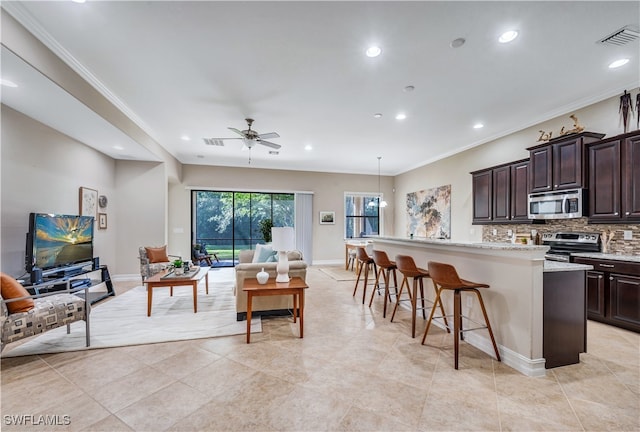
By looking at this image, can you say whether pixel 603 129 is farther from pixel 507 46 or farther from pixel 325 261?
pixel 325 261

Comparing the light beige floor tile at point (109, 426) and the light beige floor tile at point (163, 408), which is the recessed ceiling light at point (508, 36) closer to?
the light beige floor tile at point (163, 408)

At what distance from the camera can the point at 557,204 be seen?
159 inches

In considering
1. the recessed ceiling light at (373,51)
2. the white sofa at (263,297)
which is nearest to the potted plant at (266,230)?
the white sofa at (263,297)

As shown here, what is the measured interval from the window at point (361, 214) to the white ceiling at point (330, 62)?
13.7 feet

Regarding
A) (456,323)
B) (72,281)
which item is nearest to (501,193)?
(456,323)

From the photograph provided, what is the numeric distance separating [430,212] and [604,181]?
3.92 meters

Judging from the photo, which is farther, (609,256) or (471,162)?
(471,162)

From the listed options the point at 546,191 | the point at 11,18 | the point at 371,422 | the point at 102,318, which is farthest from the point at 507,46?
the point at 102,318

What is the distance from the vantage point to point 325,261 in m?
8.86

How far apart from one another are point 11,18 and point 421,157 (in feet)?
24.1

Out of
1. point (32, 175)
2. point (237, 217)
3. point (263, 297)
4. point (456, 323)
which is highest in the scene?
point (32, 175)

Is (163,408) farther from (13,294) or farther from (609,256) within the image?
(609,256)

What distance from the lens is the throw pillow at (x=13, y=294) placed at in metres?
2.48

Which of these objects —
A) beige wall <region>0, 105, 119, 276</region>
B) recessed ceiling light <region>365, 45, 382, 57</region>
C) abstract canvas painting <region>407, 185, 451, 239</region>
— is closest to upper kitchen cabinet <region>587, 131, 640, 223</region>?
abstract canvas painting <region>407, 185, 451, 239</region>
